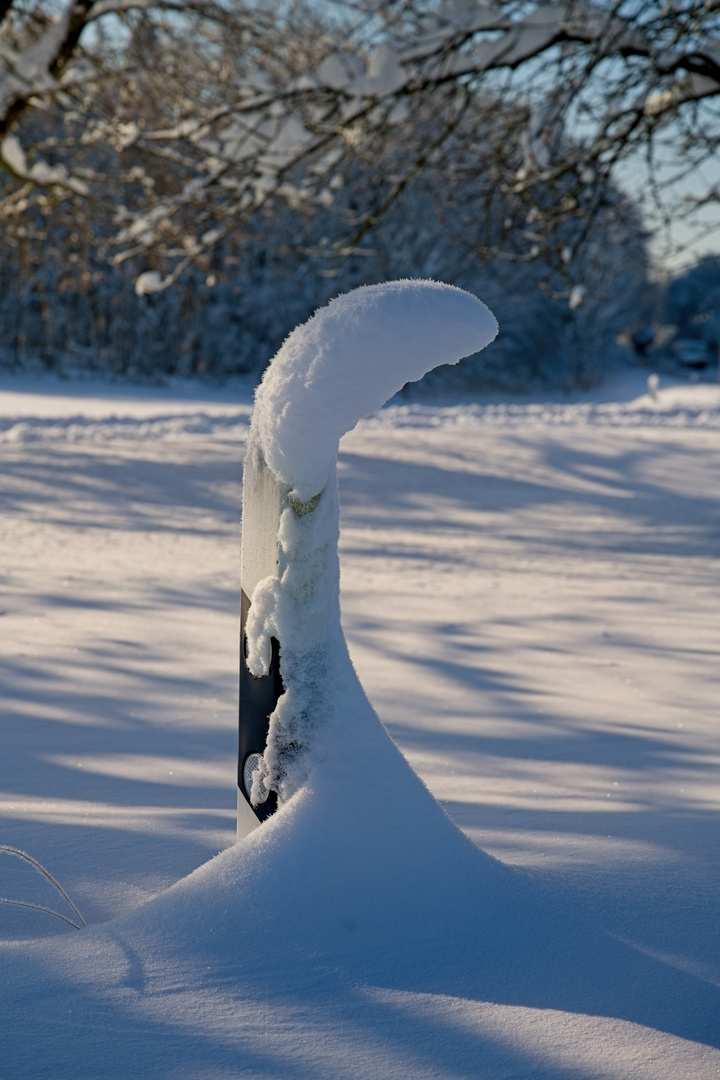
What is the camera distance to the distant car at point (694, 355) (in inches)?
1583

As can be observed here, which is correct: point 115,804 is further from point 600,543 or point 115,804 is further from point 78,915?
point 600,543

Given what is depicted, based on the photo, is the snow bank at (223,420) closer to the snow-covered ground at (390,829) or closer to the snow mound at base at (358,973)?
the snow-covered ground at (390,829)

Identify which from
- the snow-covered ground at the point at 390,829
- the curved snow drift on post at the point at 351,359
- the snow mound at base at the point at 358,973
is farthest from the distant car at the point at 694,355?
the snow mound at base at the point at 358,973

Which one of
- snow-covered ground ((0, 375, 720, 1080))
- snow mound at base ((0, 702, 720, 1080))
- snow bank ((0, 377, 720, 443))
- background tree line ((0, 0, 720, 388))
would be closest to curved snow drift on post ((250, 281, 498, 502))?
snow mound at base ((0, 702, 720, 1080))

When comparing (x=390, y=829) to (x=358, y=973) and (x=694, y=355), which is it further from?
(x=694, y=355)

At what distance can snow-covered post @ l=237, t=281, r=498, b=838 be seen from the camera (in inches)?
63.9

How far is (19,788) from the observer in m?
2.51

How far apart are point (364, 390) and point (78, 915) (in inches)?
40.1

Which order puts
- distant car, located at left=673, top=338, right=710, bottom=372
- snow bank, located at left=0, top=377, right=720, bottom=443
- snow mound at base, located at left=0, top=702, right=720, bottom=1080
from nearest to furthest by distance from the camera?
snow mound at base, located at left=0, top=702, right=720, bottom=1080 < snow bank, located at left=0, top=377, right=720, bottom=443 < distant car, located at left=673, top=338, right=710, bottom=372

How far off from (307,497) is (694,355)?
41801 mm

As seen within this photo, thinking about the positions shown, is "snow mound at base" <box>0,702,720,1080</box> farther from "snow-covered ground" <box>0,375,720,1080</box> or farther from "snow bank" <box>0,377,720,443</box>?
"snow bank" <box>0,377,720,443</box>

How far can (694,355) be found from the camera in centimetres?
4025

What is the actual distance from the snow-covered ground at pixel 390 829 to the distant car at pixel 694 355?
35.5m

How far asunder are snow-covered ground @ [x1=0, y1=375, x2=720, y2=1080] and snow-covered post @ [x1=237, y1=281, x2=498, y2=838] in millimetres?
199
